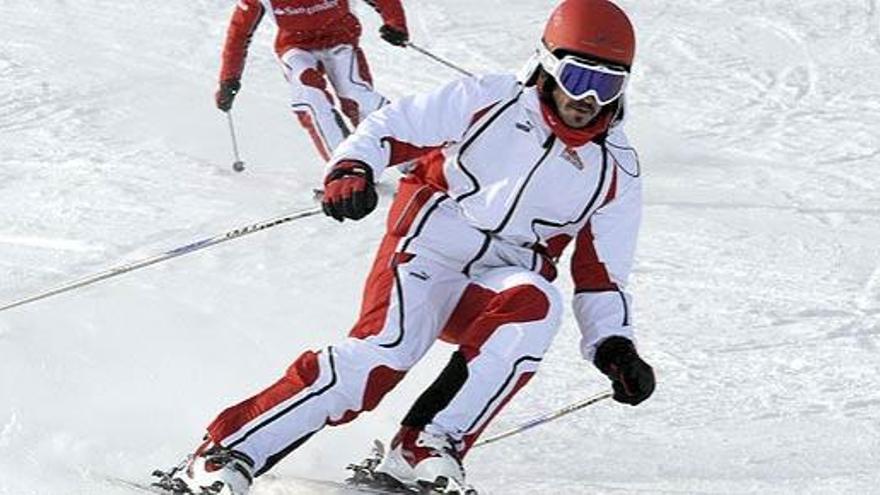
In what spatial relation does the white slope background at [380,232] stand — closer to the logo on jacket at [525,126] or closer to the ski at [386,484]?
the ski at [386,484]

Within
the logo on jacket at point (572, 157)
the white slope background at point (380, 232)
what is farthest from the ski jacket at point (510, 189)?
the white slope background at point (380, 232)

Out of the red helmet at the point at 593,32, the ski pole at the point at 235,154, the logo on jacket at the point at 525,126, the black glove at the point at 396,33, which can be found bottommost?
the ski pole at the point at 235,154

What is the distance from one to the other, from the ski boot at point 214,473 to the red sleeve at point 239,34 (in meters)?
5.03

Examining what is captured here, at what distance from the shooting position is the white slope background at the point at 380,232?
5965 millimetres

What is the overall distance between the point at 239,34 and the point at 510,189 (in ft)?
15.8

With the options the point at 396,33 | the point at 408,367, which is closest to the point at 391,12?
the point at 396,33

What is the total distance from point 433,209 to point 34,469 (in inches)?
57.9

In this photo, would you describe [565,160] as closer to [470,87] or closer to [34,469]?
[470,87]

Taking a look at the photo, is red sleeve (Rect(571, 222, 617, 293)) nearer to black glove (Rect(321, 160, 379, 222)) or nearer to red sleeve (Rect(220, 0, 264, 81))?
black glove (Rect(321, 160, 379, 222))

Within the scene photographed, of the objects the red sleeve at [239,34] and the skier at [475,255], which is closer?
the skier at [475,255]

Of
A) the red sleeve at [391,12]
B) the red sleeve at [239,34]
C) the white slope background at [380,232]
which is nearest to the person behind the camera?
the white slope background at [380,232]

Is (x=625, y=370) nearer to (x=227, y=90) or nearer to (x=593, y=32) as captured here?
(x=593, y=32)

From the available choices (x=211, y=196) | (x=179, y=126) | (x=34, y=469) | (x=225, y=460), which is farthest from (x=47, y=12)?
(x=225, y=460)

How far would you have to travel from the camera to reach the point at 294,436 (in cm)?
478
